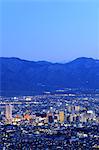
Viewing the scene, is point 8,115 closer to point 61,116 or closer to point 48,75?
point 61,116

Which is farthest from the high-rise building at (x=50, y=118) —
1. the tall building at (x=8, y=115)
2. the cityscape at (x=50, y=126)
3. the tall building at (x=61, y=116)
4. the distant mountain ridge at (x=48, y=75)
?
the distant mountain ridge at (x=48, y=75)

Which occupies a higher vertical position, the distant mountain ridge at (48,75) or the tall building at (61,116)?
the distant mountain ridge at (48,75)

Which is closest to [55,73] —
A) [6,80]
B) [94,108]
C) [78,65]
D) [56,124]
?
[78,65]

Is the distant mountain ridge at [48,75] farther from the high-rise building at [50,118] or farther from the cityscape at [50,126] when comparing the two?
the high-rise building at [50,118]

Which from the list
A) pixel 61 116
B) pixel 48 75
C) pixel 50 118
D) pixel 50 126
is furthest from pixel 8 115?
pixel 48 75

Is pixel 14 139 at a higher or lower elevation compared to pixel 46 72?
lower

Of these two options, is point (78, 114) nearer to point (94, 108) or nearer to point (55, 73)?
point (94, 108)
